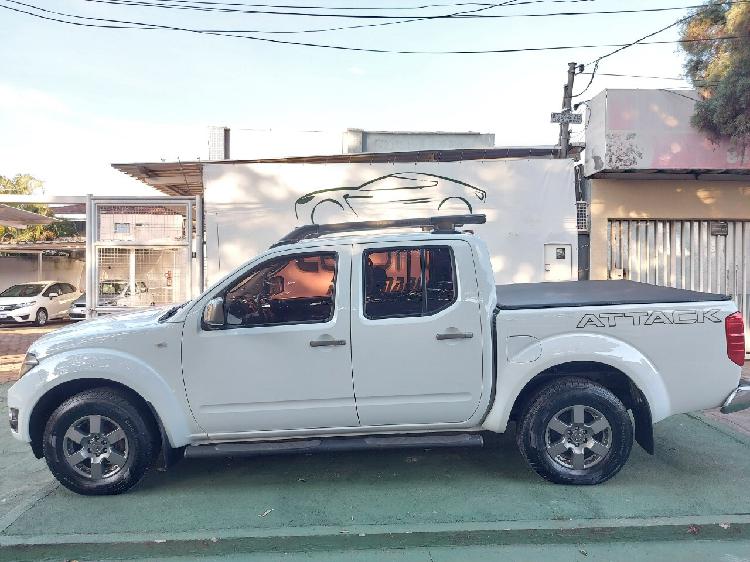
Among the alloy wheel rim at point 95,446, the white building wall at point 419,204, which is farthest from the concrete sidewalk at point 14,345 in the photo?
the alloy wheel rim at point 95,446

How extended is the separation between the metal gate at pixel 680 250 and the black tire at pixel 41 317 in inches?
639

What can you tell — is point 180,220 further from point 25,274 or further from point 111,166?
point 25,274

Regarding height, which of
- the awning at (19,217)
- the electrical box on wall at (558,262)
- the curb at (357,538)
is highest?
the awning at (19,217)

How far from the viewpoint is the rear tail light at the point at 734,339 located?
12.8ft

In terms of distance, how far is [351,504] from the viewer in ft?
12.3

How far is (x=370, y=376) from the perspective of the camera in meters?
3.94

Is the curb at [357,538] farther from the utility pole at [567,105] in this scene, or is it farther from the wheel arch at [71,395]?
the utility pole at [567,105]

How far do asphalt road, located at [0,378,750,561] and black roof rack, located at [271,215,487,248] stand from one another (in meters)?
1.92

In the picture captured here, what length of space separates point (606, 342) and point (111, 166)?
8547 millimetres

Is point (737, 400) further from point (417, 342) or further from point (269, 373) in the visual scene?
point (269, 373)

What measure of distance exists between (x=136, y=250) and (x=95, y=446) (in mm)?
5675

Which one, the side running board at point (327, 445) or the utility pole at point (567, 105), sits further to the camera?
the utility pole at point (567, 105)

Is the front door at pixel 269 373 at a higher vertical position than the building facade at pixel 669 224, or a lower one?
lower

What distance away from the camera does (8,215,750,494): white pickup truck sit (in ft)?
12.8
